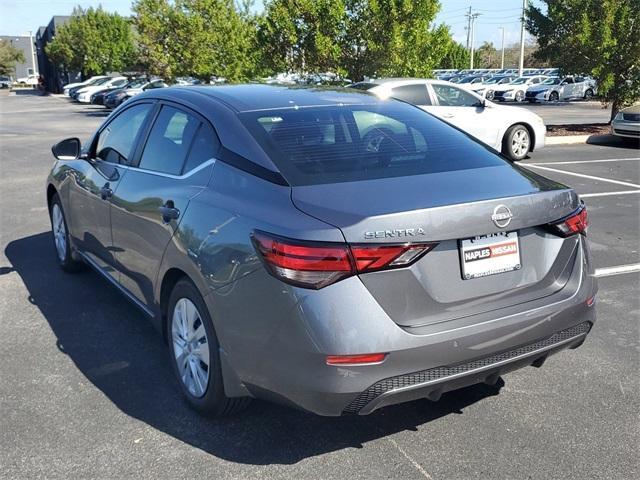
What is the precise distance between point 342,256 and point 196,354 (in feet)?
3.77

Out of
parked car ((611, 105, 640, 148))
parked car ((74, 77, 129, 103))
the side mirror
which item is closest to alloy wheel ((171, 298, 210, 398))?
the side mirror

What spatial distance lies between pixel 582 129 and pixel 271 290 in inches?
705

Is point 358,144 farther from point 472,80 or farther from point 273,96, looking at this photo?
point 472,80

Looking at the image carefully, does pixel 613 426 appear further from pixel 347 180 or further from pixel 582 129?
pixel 582 129

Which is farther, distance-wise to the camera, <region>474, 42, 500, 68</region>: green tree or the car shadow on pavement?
<region>474, 42, 500, 68</region>: green tree

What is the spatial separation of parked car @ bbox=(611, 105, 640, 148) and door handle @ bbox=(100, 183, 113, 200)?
46.1 feet

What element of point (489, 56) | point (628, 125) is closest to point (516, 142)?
point (628, 125)

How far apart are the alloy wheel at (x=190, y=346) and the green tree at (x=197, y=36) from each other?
21724 millimetres

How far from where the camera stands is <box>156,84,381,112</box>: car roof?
358cm

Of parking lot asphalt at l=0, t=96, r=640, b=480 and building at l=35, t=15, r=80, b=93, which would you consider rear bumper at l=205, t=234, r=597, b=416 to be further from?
building at l=35, t=15, r=80, b=93

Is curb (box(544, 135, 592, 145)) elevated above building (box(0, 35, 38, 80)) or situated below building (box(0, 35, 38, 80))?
below

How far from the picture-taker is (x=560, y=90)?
3756 centimetres

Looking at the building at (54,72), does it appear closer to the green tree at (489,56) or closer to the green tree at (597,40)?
the green tree at (597,40)

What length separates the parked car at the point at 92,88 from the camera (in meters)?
39.1
